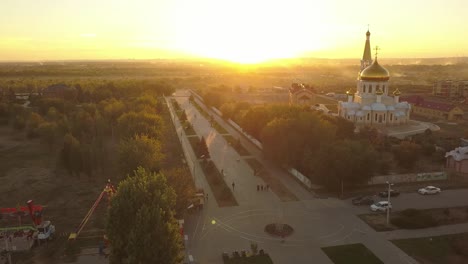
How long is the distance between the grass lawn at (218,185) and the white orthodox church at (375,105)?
91.7ft

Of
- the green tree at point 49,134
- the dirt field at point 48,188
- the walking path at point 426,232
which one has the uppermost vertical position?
the green tree at point 49,134

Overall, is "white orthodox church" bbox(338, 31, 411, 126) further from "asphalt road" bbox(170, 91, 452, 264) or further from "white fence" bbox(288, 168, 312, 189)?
"asphalt road" bbox(170, 91, 452, 264)

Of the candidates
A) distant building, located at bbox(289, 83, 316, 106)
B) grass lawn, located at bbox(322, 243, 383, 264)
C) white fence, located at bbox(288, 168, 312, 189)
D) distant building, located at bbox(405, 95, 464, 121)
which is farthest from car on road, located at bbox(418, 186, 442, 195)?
distant building, located at bbox(289, 83, 316, 106)

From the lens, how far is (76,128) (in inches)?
2014

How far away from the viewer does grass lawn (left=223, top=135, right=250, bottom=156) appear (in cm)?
4566

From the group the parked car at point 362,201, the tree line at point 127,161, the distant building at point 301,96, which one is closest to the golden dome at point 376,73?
the distant building at point 301,96

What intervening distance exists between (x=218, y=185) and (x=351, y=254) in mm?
14407

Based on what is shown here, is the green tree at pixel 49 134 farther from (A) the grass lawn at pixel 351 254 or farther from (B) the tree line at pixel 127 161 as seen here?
(A) the grass lawn at pixel 351 254

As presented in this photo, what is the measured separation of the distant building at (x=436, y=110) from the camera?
220ft

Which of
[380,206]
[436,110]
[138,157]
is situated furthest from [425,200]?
[436,110]

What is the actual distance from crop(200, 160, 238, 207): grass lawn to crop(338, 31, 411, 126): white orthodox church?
28.0m

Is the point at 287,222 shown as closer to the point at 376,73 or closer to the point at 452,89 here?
the point at 376,73

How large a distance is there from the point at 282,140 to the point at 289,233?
1347 cm

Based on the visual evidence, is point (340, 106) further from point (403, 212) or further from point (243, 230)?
point (243, 230)
